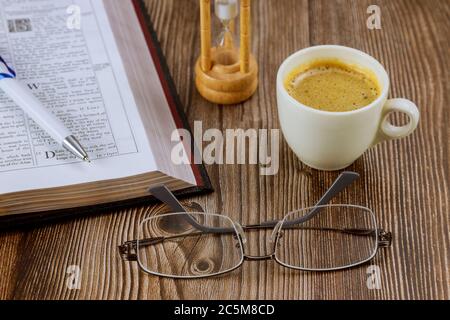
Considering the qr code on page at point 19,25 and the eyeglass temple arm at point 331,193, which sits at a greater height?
the qr code on page at point 19,25

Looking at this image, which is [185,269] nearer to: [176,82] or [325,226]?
[325,226]

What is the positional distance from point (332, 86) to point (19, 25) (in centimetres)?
40

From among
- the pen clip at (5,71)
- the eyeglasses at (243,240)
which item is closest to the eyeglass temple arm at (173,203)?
the eyeglasses at (243,240)

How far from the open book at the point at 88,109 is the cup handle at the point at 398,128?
0.19 m

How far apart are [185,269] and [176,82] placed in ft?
0.89

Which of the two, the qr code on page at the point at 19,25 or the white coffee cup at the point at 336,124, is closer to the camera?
the white coffee cup at the point at 336,124

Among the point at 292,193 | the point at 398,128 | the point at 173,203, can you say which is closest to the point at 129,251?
the point at 173,203

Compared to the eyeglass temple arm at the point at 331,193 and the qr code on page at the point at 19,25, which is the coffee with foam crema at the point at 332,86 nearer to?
the eyeglass temple arm at the point at 331,193

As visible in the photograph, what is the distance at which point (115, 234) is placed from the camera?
0.70 meters

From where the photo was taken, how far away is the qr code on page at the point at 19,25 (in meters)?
0.86

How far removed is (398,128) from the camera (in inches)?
28.5

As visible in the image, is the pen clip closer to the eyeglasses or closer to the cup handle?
the eyeglasses

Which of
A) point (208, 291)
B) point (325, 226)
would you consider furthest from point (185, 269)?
point (325, 226)

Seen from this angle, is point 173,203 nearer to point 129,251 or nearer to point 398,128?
point 129,251
